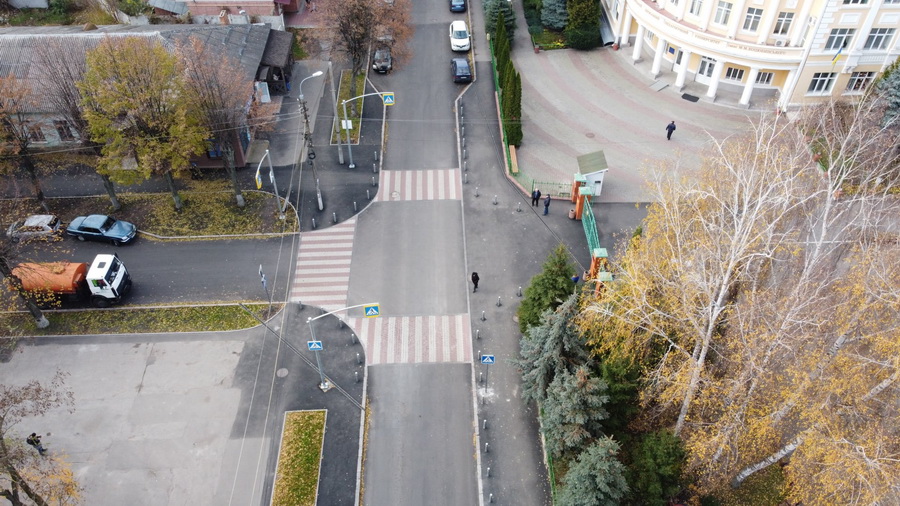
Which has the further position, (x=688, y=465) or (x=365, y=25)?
(x=365, y=25)

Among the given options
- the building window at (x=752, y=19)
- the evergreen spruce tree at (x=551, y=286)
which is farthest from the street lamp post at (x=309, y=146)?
the building window at (x=752, y=19)

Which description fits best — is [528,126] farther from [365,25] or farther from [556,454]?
[556,454]

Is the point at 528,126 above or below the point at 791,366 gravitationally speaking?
below

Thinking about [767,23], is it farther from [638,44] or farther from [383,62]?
[383,62]

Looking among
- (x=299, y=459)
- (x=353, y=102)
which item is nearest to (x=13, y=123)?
(x=353, y=102)

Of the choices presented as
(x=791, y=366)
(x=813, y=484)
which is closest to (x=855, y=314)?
(x=791, y=366)

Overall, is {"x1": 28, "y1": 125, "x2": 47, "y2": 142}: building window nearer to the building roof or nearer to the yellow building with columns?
the building roof
